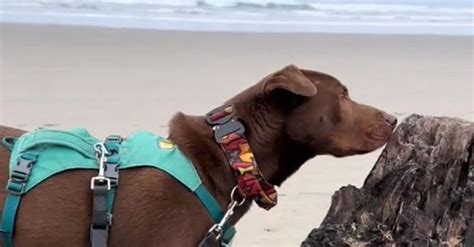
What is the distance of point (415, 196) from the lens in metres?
3.52

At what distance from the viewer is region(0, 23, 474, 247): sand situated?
21.0 feet

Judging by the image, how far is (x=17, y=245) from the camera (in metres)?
3.33

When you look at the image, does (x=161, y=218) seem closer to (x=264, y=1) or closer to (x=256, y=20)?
(x=256, y=20)

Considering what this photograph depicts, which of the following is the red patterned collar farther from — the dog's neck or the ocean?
the ocean

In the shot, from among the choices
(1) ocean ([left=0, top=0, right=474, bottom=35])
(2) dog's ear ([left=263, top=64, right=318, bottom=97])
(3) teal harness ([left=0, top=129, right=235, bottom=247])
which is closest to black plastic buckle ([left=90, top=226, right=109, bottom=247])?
(3) teal harness ([left=0, top=129, right=235, bottom=247])

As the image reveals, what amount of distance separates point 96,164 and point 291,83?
0.75 metres

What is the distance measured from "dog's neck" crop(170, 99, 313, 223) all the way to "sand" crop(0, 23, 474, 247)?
1897 mm

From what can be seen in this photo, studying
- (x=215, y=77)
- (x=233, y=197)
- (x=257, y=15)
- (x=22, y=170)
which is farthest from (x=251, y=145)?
(x=257, y=15)

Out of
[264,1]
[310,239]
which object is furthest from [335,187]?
[264,1]

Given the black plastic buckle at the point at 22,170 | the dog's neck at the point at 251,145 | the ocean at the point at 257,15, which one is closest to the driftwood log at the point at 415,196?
the dog's neck at the point at 251,145

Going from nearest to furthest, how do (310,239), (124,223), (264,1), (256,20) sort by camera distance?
(124,223), (310,239), (256,20), (264,1)

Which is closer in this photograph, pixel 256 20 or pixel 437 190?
pixel 437 190

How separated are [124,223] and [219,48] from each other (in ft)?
26.2

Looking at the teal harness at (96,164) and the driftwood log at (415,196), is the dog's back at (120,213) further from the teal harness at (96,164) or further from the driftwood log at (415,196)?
the driftwood log at (415,196)
